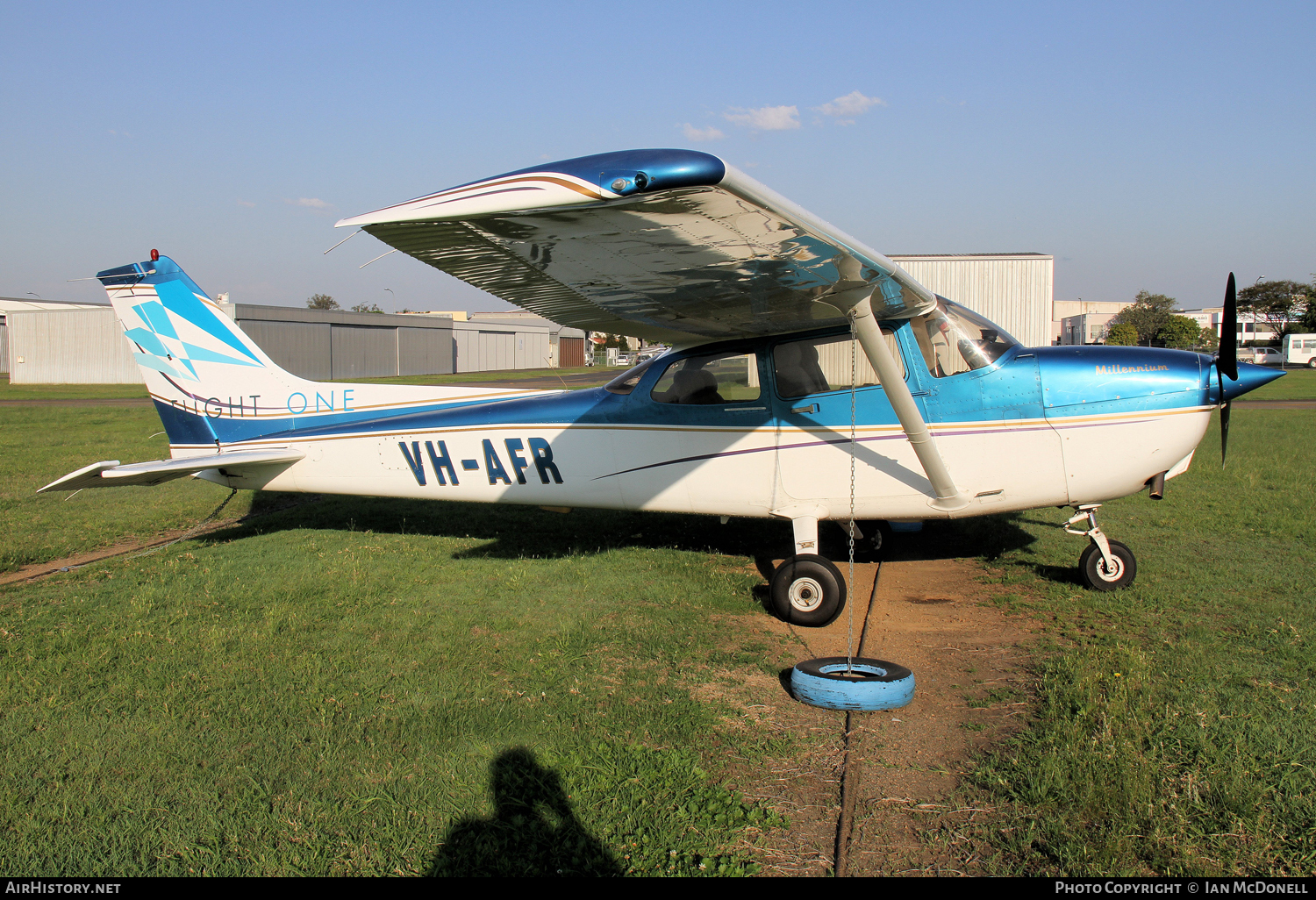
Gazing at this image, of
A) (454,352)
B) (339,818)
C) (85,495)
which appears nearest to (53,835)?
(339,818)

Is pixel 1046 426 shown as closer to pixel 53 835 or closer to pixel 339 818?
pixel 339 818

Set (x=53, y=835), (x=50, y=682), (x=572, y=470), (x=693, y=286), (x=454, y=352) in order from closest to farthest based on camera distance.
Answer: (x=53, y=835), (x=50, y=682), (x=693, y=286), (x=572, y=470), (x=454, y=352)

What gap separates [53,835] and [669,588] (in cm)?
388

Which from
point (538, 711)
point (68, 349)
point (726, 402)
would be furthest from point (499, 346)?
point (538, 711)

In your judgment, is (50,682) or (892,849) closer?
(892,849)

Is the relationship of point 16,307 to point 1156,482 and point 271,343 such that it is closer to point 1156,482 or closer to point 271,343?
point 271,343

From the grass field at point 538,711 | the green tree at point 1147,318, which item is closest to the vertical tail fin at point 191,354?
the grass field at point 538,711

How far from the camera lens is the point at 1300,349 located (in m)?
56.8

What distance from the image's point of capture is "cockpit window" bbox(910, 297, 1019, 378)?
223 inches

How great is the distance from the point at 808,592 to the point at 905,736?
180cm

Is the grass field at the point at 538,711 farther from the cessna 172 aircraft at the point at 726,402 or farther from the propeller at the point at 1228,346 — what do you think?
the propeller at the point at 1228,346

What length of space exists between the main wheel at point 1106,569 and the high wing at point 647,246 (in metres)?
2.32

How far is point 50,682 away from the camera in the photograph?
4.24 metres

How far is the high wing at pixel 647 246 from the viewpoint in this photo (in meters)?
2.76
